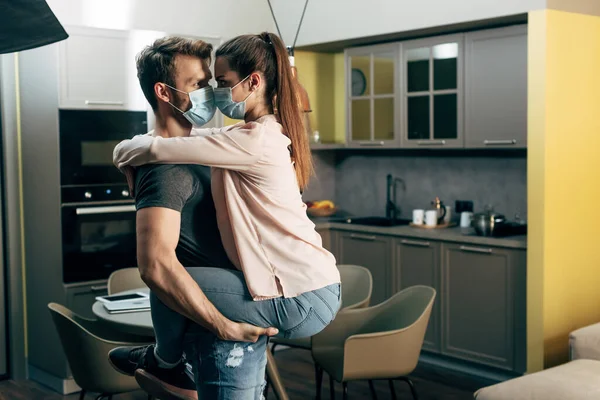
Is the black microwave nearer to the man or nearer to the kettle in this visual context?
the kettle

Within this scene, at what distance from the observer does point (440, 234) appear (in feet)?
18.0

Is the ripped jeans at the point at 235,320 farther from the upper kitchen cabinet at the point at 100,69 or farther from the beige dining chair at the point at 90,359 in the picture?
the upper kitchen cabinet at the point at 100,69

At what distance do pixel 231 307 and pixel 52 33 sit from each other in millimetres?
739

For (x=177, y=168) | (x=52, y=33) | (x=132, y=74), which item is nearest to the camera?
(x=52, y=33)

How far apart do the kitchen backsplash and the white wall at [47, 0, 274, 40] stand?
126cm

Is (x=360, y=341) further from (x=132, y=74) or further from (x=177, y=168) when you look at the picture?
(x=132, y=74)

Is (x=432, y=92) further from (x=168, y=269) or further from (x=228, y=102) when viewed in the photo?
(x=168, y=269)

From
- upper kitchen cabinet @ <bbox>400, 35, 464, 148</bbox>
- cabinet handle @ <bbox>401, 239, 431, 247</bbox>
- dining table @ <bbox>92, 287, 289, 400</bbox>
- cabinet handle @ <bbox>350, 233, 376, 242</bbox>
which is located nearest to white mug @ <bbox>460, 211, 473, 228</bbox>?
cabinet handle @ <bbox>401, 239, 431, 247</bbox>

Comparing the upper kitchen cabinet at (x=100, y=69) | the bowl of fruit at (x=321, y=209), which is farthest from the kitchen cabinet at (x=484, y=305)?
the upper kitchen cabinet at (x=100, y=69)

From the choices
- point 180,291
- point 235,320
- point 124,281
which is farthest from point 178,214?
point 124,281

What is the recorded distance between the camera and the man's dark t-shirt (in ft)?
6.08

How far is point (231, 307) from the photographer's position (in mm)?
1895

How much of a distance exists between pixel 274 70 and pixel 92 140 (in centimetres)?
335

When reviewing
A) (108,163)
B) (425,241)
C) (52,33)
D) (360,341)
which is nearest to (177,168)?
(52,33)
